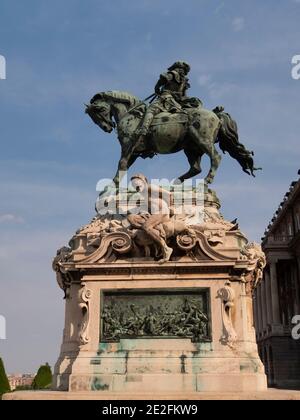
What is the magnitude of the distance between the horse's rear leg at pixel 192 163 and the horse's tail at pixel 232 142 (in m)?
0.87

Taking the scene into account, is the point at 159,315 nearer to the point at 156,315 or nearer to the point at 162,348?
the point at 156,315

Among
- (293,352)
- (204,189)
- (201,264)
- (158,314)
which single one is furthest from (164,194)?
(293,352)

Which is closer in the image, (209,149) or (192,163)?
(209,149)

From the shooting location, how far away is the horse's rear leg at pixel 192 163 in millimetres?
16266

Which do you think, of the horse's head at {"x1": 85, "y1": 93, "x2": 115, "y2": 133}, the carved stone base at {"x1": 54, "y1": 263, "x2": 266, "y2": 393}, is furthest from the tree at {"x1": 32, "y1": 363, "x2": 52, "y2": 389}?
the horse's head at {"x1": 85, "y1": 93, "x2": 115, "y2": 133}

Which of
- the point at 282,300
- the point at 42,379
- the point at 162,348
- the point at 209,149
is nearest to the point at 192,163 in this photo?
the point at 209,149

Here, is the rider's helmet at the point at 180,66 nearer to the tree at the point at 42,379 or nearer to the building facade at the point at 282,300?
the tree at the point at 42,379

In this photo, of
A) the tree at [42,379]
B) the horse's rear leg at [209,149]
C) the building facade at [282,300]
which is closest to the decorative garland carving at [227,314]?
the horse's rear leg at [209,149]

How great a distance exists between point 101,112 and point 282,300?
5343cm

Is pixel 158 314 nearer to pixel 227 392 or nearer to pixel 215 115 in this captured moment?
pixel 227 392

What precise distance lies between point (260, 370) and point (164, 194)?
16.5ft

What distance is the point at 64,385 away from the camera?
1260cm

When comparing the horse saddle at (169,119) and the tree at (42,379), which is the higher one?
the horse saddle at (169,119)

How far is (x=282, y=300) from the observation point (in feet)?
214
